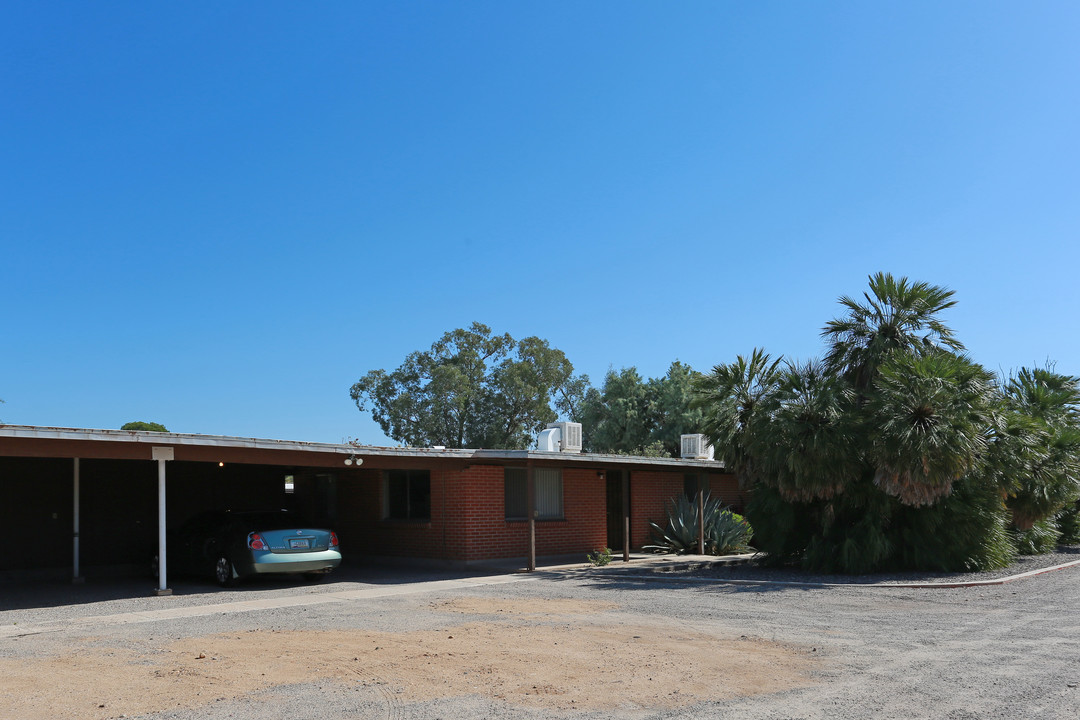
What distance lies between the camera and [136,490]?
60.3 feet

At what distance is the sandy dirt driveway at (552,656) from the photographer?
606cm

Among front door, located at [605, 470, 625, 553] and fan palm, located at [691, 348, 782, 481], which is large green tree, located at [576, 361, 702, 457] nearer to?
front door, located at [605, 470, 625, 553]

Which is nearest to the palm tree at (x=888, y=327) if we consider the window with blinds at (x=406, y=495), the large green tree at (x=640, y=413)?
the window with blinds at (x=406, y=495)

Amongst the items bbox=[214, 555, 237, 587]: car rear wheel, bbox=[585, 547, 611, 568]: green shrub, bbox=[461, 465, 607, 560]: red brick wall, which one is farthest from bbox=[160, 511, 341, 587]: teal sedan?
bbox=[585, 547, 611, 568]: green shrub

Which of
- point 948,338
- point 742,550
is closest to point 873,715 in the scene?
point 948,338

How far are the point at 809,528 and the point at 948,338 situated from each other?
454 centimetres

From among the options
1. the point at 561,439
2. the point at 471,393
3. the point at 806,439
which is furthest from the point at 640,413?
the point at 806,439

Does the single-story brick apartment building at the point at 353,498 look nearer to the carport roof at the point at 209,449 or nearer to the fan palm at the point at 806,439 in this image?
the carport roof at the point at 209,449

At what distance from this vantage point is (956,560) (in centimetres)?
1516

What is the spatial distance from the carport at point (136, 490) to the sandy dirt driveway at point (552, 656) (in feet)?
7.48

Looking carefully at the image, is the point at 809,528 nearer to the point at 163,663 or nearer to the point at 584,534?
the point at 584,534

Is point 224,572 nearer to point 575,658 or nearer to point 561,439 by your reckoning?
point 561,439

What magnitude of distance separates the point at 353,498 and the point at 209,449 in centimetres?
616

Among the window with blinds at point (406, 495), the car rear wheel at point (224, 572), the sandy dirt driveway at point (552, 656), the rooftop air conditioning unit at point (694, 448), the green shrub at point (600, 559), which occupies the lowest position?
the green shrub at point (600, 559)
